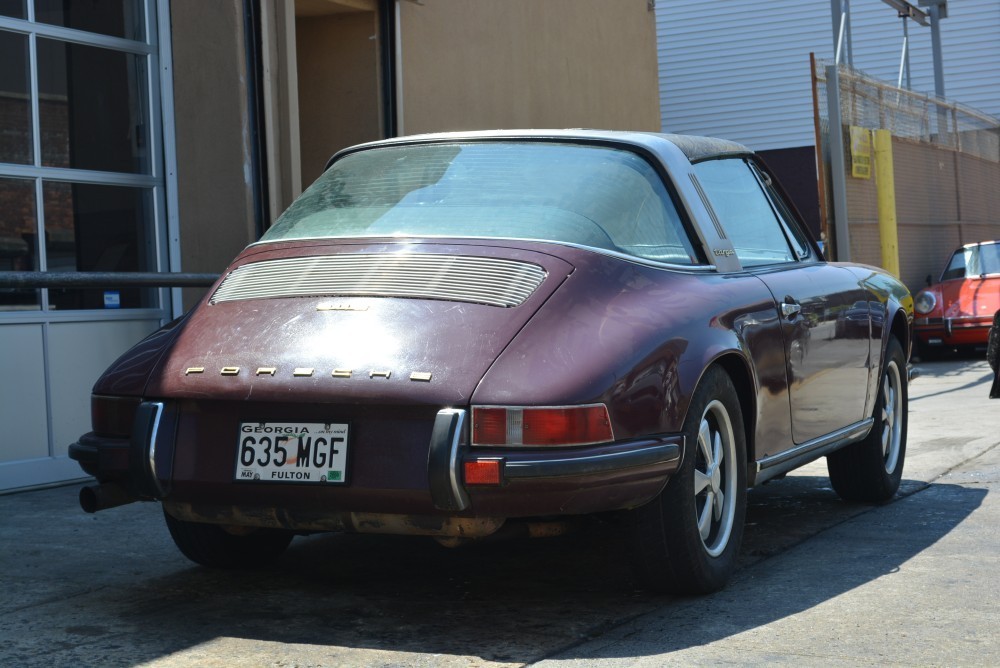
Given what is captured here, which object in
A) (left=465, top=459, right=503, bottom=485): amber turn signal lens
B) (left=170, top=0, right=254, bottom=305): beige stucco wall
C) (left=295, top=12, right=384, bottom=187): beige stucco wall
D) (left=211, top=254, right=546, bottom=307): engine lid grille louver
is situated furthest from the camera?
(left=295, top=12, right=384, bottom=187): beige stucco wall

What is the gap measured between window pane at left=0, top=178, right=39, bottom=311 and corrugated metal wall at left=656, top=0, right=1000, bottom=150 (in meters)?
23.6

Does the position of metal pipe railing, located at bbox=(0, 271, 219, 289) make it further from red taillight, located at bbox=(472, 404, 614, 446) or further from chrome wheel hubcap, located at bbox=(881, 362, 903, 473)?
red taillight, located at bbox=(472, 404, 614, 446)

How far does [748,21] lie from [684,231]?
27.5m

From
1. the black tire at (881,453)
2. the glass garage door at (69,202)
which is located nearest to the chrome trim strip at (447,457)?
the black tire at (881,453)

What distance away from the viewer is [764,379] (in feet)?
15.6

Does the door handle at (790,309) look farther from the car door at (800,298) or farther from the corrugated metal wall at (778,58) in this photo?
the corrugated metal wall at (778,58)

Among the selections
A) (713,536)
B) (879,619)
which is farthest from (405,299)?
(879,619)

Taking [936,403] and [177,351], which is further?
[936,403]

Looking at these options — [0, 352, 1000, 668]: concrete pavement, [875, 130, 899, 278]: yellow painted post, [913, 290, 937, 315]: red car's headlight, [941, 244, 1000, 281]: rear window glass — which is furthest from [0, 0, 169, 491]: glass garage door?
[941, 244, 1000, 281]: rear window glass

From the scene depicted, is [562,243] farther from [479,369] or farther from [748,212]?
[748,212]

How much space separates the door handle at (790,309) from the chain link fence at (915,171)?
10.5 metres

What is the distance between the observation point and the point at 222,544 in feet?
15.7

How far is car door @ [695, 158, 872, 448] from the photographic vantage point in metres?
5.11

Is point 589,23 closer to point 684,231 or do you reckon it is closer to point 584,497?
point 684,231
